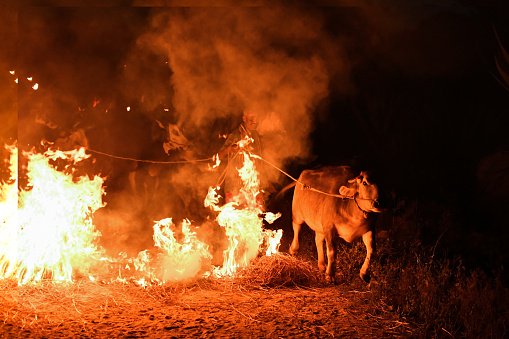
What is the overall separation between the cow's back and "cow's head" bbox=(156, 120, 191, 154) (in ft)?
8.92

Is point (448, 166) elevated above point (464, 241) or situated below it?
above

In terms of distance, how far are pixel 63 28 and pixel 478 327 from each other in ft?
26.9

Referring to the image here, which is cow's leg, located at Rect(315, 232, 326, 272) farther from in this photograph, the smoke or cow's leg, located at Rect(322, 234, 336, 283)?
the smoke

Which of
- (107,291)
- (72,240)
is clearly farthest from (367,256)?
(72,240)

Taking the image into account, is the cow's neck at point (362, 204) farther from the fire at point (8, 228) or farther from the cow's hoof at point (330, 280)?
the fire at point (8, 228)

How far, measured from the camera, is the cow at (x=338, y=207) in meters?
6.11

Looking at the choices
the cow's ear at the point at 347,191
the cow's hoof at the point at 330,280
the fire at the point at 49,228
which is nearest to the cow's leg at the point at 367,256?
the cow's hoof at the point at 330,280

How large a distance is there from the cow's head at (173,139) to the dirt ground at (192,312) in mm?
3632

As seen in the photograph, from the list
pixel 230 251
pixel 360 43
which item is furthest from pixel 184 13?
pixel 360 43

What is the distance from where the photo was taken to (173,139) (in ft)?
30.9

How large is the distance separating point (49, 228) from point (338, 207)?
4.14 meters

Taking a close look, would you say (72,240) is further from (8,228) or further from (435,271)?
(435,271)

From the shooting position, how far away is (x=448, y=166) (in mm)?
12430

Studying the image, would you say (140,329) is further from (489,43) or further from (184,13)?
(489,43)
